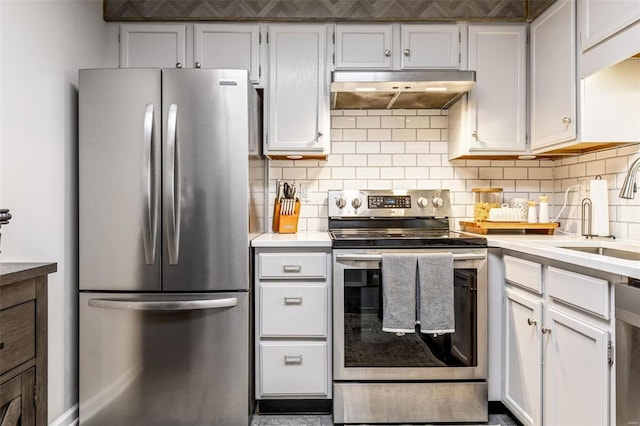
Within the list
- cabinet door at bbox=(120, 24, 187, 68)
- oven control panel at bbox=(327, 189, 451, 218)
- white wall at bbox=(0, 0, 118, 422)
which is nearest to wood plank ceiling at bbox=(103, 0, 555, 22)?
cabinet door at bbox=(120, 24, 187, 68)

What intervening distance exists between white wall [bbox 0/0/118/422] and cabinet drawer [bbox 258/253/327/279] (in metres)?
0.97

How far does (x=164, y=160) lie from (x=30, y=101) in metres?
0.59

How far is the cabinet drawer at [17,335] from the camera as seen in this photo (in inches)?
49.9

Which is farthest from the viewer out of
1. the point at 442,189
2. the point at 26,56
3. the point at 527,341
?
the point at 442,189

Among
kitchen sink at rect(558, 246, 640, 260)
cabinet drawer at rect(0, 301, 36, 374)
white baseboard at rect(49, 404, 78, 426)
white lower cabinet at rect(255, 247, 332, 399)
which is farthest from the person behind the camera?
white lower cabinet at rect(255, 247, 332, 399)

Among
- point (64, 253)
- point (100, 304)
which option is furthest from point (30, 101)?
point (100, 304)

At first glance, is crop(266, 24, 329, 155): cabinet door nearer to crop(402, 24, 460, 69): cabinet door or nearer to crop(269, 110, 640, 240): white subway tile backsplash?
crop(269, 110, 640, 240): white subway tile backsplash

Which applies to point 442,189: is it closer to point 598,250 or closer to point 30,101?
point 598,250

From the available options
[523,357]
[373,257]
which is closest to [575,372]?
[523,357]

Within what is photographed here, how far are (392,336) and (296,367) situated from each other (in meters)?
0.53

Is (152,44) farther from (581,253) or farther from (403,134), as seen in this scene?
(581,253)

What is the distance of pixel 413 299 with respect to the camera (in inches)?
83.3

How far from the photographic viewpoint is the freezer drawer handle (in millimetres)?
1995

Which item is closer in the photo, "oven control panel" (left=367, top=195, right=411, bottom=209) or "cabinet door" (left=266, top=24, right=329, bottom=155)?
"cabinet door" (left=266, top=24, right=329, bottom=155)
